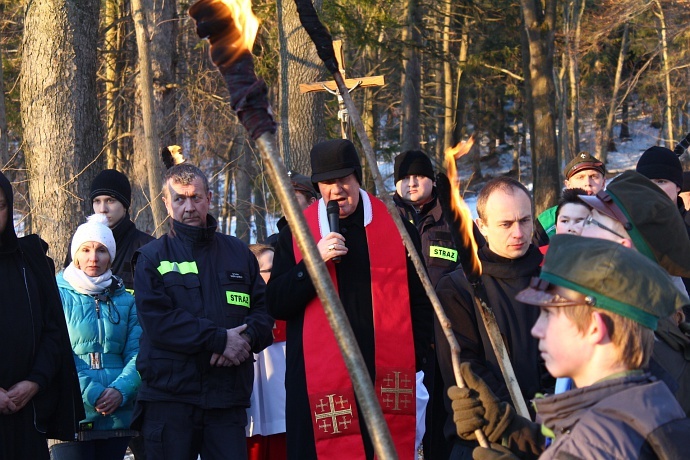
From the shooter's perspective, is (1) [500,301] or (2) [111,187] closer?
(1) [500,301]

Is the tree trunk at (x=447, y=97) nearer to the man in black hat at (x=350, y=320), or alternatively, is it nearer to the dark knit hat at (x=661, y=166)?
the dark knit hat at (x=661, y=166)

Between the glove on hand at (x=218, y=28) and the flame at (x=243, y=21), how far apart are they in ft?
0.04

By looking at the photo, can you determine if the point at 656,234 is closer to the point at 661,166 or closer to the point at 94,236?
the point at 94,236

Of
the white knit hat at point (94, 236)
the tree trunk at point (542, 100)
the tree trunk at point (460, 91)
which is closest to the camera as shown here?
the white knit hat at point (94, 236)

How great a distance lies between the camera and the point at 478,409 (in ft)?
9.36

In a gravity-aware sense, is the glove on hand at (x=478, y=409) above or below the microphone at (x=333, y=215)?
below

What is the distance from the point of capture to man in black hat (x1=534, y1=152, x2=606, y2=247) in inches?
270

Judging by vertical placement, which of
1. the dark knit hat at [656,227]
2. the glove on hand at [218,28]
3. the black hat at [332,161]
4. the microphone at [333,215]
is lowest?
the dark knit hat at [656,227]

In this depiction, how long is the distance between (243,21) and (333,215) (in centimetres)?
285

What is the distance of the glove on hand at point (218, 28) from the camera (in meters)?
1.97

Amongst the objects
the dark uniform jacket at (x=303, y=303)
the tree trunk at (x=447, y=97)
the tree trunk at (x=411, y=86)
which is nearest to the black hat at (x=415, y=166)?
the dark uniform jacket at (x=303, y=303)

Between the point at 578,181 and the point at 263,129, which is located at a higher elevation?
the point at 578,181

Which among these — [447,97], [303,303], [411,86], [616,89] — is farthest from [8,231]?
[616,89]

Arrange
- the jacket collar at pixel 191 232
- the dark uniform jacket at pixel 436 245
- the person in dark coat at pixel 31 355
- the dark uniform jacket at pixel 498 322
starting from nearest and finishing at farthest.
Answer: the dark uniform jacket at pixel 498 322 < the person in dark coat at pixel 31 355 < the jacket collar at pixel 191 232 < the dark uniform jacket at pixel 436 245
